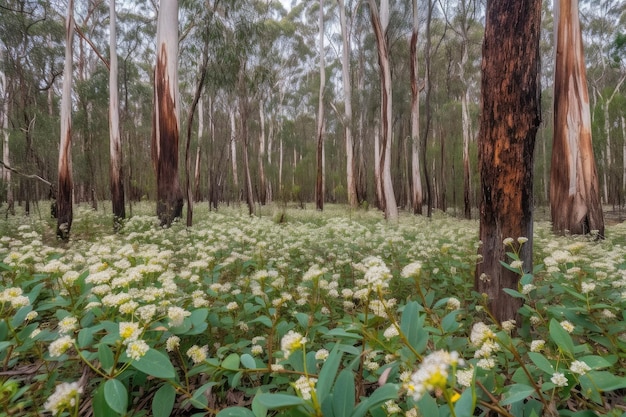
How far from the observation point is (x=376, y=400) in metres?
0.71

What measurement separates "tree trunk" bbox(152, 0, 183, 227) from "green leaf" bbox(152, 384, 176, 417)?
664cm

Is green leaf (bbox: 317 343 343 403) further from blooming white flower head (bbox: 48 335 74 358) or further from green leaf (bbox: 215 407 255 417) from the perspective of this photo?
blooming white flower head (bbox: 48 335 74 358)

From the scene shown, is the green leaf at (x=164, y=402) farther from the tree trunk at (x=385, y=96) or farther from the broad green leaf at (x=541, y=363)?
the tree trunk at (x=385, y=96)

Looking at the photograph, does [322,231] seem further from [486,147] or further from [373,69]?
[373,69]

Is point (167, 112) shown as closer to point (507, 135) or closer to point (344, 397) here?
point (507, 135)

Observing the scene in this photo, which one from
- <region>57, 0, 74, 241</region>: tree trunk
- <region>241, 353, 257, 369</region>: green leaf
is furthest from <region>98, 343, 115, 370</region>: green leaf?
<region>57, 0, 74, 241</region>: tree trunk

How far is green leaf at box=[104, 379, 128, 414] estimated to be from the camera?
2.61ft

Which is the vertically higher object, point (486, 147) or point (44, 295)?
point (486, 147)

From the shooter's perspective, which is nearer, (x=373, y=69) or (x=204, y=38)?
(x=204, y=38)

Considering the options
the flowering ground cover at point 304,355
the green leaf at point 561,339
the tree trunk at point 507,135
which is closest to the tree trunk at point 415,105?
the tree trunk at point 507,135

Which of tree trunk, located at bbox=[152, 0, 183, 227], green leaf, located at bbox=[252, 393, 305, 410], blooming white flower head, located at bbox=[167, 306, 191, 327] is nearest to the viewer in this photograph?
green leaf, located at bbox=[252, 393, 305, 410]

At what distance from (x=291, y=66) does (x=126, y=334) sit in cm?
2647

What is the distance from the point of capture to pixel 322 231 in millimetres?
5891

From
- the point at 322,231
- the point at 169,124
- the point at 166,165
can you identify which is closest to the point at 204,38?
the point at 169,124
